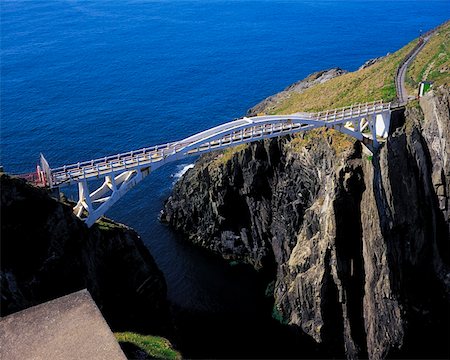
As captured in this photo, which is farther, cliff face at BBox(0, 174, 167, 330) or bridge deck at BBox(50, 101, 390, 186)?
bridge deck at BBox(50, 101, 390, 186)

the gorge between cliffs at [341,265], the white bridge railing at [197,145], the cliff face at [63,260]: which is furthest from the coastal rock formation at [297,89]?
the cliff face at [63,260]

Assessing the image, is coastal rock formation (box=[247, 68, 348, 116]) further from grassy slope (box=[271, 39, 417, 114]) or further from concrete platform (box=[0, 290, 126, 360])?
concrete platform (box=[0, 290, 126, 360])

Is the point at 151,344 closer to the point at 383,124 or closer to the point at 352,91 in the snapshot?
the point at 383,124

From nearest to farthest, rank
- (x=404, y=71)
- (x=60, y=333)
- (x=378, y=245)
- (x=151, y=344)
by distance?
(x=60, y=333), (x=151, y=344), (x=378, y=245), (x=404, y=71)

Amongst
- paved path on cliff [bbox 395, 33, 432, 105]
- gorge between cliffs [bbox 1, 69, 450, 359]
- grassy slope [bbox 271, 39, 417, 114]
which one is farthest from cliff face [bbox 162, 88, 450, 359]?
grassy slope [bbox 271, 39, 417, 114]

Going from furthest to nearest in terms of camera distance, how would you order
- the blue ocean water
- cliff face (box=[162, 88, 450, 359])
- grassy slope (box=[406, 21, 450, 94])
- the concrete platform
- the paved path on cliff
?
the blue ocean water
grassy slope (box=[406, 21, 450, 94])
the paved path on cliff
cliff face (box=[162, 88, 450, 359])
the concrete platform

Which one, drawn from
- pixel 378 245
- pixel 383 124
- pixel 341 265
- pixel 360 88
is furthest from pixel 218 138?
pixel 360 88

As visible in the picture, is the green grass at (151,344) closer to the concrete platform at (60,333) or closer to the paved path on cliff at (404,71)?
the concrete platform at (60,333)
